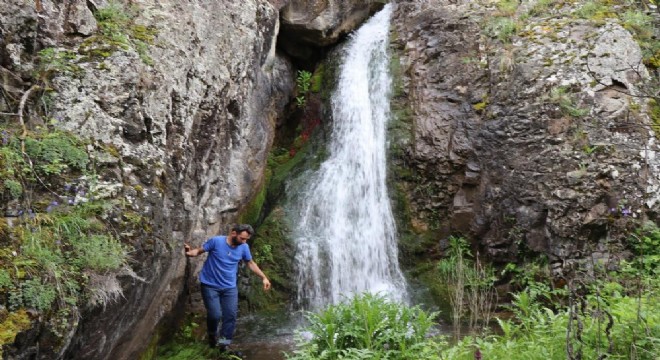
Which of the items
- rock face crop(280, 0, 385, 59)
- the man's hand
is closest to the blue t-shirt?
the man's hand

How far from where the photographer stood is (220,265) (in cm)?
613

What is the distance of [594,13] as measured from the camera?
9234mm

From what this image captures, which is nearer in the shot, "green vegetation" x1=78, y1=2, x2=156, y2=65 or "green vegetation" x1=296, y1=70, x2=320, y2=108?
"green vegetation" x1=78, y1=2, x2=156, y2=65

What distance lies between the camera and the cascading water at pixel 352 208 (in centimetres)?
827

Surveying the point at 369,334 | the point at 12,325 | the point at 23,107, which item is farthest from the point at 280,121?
the point at 12,325

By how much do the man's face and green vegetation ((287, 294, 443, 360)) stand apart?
167 cm

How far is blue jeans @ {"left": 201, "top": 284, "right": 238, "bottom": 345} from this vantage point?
614 cm

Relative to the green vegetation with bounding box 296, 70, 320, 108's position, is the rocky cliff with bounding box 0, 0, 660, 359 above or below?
below

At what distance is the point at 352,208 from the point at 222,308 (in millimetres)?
3599

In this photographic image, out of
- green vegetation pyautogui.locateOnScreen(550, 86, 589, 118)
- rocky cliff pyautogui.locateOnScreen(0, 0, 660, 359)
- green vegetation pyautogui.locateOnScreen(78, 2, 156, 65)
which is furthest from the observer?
green vegetation pyautogui.locateOnScreen(550, 86, 589, 118)

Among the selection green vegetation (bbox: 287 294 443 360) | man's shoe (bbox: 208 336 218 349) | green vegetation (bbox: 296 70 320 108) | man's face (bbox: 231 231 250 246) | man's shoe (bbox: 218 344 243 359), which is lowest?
man's shoe (bbox: 218 344 243 359)

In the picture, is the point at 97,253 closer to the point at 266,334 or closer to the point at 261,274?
the point at 261,274

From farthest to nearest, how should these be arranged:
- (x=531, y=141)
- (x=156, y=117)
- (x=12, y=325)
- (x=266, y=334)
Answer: (x=531, y=141) → (x=266, y=334) → (x=156, y=117) → (x=12, y=325)

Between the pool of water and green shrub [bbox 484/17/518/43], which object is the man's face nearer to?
the pool of water
